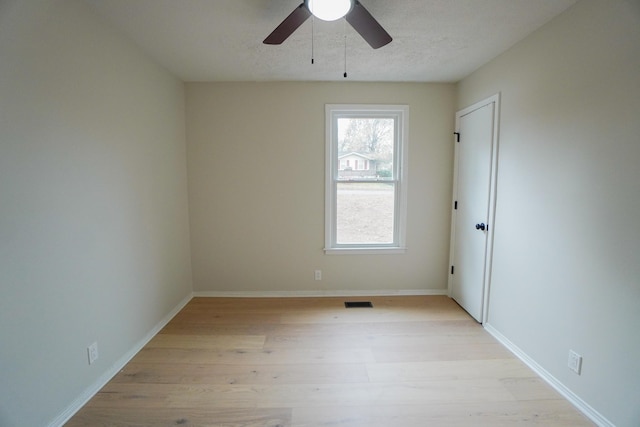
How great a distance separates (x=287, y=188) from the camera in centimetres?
299

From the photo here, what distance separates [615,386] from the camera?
1.40 meters

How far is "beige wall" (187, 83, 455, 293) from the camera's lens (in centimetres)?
289

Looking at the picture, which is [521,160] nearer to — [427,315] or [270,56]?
[427,315]

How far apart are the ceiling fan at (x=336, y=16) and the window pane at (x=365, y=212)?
1.68 metres

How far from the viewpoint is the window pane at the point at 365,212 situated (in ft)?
10.1

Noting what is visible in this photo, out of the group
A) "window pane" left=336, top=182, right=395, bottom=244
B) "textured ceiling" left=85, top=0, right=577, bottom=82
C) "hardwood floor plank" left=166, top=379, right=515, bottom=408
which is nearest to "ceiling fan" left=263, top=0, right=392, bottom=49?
"textured ceiling" left=85, top=0, right=577, bottom=82

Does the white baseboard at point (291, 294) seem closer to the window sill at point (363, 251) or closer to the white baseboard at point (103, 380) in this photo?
the window sill at point (363, 251)

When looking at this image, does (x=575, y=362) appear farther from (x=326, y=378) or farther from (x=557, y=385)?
(x=326, y=378)

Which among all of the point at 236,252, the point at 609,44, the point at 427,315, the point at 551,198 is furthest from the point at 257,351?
the point at 609,44

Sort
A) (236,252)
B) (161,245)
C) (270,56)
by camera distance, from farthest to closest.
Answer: (236,252) → (161,245) → (270,56)

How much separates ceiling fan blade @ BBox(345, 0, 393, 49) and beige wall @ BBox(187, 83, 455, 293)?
1365 millimetres

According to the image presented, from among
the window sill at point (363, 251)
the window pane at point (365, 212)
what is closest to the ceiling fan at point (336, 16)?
the window pane at point (365, 212)

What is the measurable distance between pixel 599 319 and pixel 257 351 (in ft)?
7.54

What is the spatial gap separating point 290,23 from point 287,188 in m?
1.74
